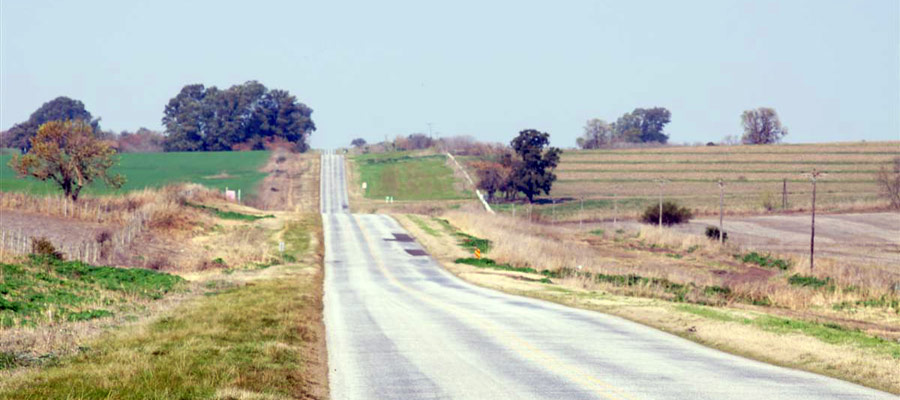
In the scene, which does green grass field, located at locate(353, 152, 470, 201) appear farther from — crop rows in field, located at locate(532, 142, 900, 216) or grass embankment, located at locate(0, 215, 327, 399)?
grass embankment, located at locate(0, 215, 327, 399)

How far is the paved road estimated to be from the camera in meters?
18.4

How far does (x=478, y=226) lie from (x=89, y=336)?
218 feet

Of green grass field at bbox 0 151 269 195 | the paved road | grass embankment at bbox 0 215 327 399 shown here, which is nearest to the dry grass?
the paved road

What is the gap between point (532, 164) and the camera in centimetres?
13100

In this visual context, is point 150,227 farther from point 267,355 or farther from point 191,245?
point 267,355

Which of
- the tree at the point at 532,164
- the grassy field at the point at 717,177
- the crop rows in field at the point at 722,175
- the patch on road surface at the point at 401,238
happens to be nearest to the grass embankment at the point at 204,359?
the patch on road surface at the point at 401,238

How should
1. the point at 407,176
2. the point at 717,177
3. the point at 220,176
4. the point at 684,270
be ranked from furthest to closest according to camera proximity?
the point at 407,176 < the point at 717,177 < the point at 220,176 < the point at 684,270

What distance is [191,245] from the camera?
66375 millimetres

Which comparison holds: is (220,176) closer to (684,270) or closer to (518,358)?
(684,270)

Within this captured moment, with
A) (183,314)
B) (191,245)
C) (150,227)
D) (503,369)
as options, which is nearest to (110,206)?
(150,227)

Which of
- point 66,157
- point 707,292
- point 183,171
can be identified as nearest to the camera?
point 707,292

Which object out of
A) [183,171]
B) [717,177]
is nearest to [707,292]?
[717,177]

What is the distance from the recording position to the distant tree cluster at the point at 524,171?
129250mm

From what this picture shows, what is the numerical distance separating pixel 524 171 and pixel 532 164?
1751mm
